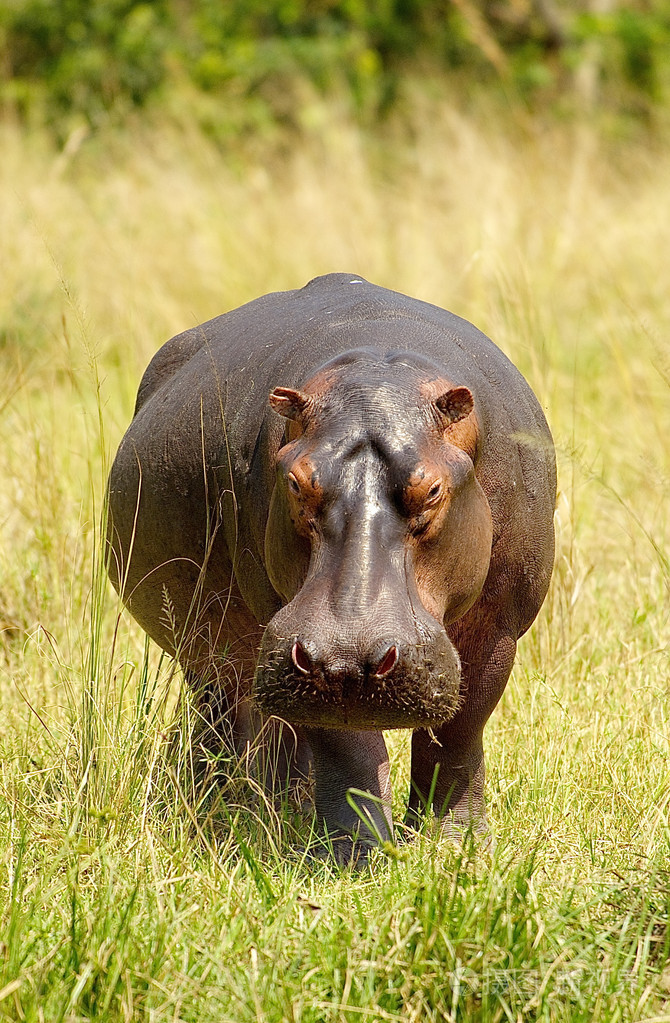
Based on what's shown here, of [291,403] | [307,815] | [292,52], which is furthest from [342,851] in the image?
[292,52]

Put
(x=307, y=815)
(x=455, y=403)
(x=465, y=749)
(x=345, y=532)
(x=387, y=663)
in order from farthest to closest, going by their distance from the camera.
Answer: (x=307, y=815)
(x=465, y=749)
(x=455, y=403)
(x=345, y=532)
(x=387, y=663)

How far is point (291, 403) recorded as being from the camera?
2607 mm

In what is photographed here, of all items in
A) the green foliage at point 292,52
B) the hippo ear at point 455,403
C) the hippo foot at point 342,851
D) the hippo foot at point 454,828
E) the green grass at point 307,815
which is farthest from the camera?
the green foliage at point 292,52

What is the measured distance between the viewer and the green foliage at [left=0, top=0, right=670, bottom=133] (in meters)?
11.3

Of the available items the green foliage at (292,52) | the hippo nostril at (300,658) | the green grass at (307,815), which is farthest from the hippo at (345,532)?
the green foliage at (292,52)

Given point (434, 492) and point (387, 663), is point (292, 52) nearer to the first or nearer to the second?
point (434, 492)

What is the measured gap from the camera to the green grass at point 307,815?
2.22m

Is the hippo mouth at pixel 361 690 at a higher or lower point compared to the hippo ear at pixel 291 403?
lower

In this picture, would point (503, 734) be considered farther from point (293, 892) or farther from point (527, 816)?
point (293, 892)

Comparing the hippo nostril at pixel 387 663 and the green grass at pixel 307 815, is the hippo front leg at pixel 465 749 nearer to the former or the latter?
the green grass at pixel 307 815

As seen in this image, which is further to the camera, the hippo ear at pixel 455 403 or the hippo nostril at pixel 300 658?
the hippo ear at pixel 455 403

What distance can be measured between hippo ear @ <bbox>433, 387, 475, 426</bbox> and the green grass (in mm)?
451

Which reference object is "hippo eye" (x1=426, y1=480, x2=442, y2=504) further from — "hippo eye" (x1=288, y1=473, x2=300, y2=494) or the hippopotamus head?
"hippo eye" (x1=288, y1=473, x2=300, y2=494)

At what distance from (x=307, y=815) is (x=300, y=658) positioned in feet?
3.33
